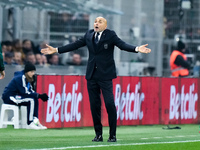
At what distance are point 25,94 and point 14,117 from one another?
1.68 feet

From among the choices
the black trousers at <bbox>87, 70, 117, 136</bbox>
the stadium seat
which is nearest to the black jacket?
the black trousers at <bbox>87, 70, 117, 136</bbox>

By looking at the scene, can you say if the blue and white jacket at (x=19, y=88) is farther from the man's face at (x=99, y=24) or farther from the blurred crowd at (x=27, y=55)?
the man's face at (x=99, y=24)

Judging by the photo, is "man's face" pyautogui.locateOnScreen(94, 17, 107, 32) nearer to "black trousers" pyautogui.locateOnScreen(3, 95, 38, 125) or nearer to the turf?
the turf

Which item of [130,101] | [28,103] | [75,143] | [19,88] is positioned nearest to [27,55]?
[130,101]

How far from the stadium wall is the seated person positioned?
0.48 meters

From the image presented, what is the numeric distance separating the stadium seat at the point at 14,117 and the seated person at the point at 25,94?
95 mm

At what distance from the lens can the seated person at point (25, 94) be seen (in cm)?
1558

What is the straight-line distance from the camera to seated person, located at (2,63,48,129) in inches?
613

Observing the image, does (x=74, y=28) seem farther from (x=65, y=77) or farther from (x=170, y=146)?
(x=170, y=146)

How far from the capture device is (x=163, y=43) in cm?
2612

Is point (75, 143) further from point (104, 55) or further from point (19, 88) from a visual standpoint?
point (19, 88)

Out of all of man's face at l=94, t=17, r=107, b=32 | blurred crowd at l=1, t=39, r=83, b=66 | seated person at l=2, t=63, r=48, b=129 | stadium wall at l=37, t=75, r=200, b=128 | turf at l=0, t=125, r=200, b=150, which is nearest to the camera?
turf at l=0, t=125, r=200, b=150

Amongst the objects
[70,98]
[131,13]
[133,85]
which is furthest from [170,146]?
[131,13]

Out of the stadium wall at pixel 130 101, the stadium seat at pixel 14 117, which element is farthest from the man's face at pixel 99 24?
the stadium wall at pixel 130 101
